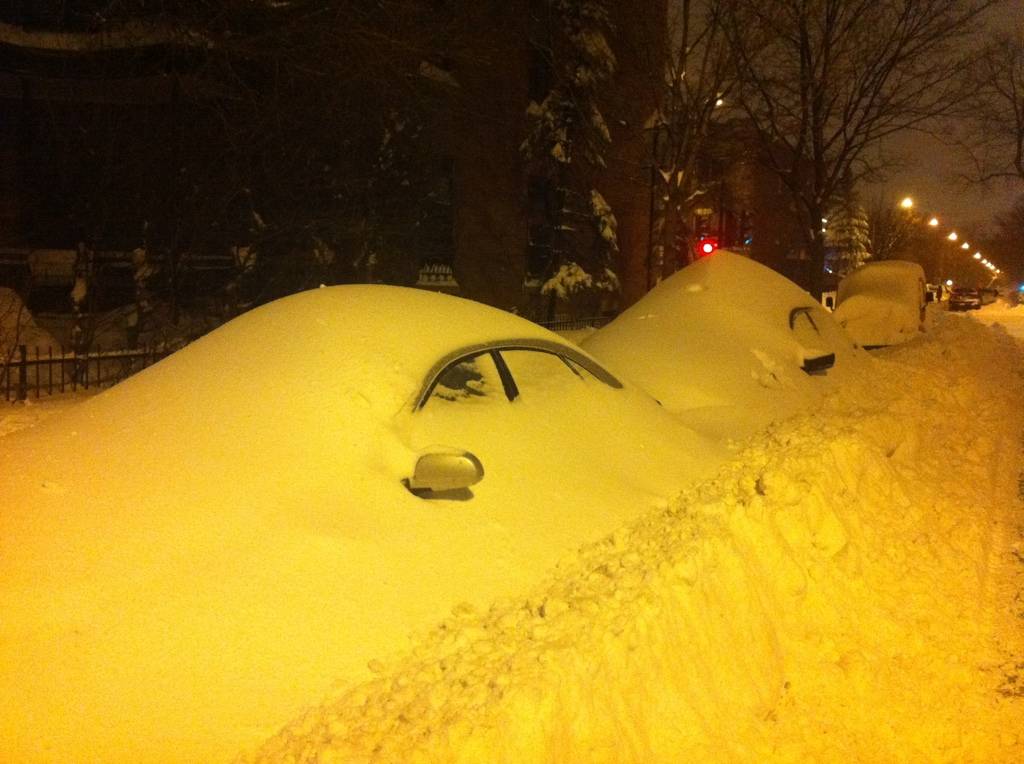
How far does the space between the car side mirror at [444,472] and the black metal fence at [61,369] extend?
720 cm

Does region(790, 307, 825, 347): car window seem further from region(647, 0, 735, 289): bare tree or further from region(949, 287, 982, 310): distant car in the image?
region(949, 287, 982, 310): distant car

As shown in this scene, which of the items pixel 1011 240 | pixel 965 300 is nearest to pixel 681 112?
pixel 965 300

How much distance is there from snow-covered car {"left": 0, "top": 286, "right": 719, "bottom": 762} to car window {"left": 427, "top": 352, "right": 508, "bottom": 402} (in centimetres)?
1

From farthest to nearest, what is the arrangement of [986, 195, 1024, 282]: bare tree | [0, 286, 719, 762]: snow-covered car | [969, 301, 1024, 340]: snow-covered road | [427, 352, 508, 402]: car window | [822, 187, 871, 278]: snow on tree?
[986, 195, 1024, 282]: bare tree
[822, 187, 871, 278]: snow on tree
[969, 301, 1024, 340]: snow-covered road
[427, 352, 508, 402]: car window
[0, 286, 719, 762]: snow-covered car

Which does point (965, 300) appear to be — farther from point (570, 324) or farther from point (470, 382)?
point (470, 382)

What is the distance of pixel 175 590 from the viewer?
3191mm

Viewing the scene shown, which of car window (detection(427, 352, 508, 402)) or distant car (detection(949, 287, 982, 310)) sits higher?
distant car (detection(949, 287, 982, 310))

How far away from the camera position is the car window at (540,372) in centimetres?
507

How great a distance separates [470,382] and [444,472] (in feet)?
3.29

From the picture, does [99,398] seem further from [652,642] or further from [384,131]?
[384,131]

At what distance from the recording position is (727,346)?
28.3 ft

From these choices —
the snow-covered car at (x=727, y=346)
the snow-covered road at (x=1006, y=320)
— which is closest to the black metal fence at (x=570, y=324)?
the snow-covered car at (x=727, y=346)

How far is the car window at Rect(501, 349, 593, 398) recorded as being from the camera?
16.6ft

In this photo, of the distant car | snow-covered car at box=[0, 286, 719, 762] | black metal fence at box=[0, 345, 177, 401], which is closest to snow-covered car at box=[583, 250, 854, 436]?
snow-covered car at box=[0, 286, 719, 762]
